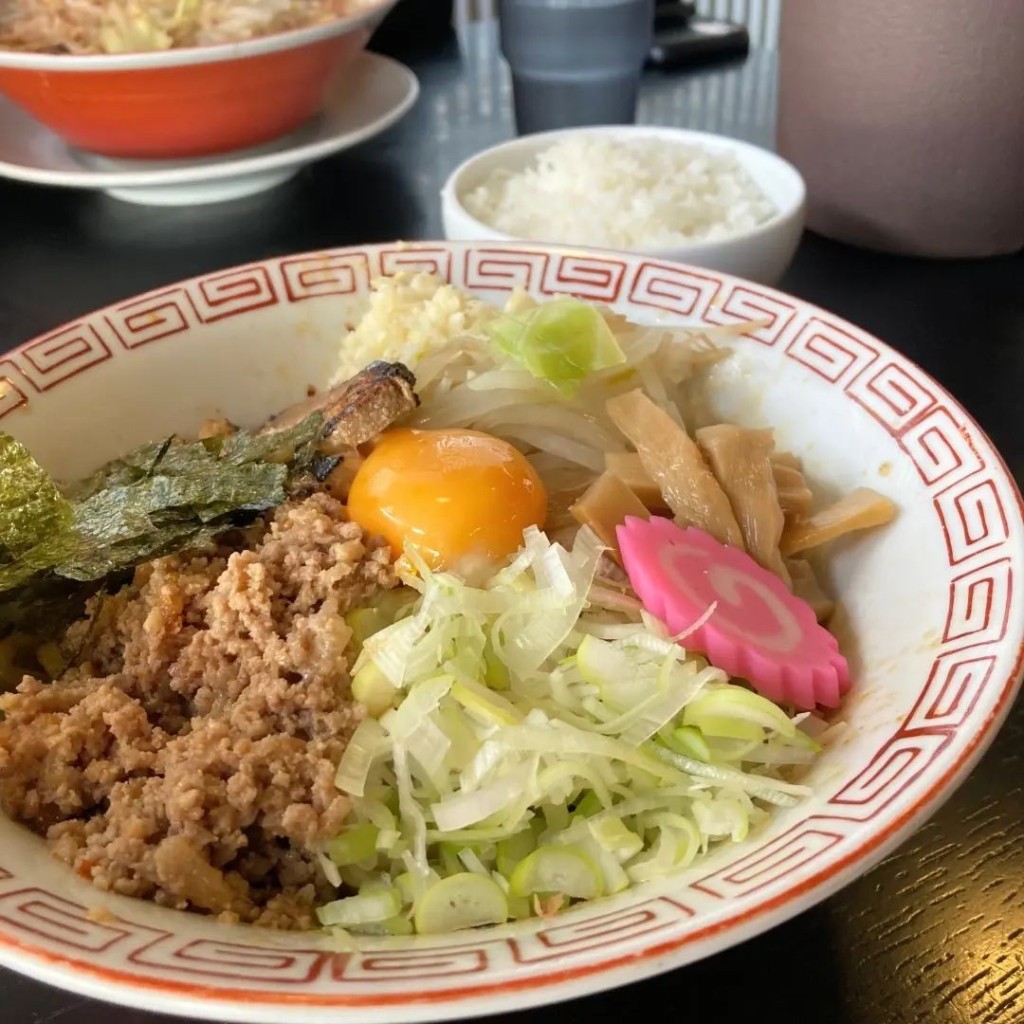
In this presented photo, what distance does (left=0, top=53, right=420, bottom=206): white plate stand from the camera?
8.89 feet

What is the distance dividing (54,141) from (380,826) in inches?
103

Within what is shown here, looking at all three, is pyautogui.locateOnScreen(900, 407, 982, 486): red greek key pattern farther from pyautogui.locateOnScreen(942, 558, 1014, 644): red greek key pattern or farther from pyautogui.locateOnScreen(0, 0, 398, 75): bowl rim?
pyautogui.locateOnScreen(0, 0, 398, 75): bowl rim

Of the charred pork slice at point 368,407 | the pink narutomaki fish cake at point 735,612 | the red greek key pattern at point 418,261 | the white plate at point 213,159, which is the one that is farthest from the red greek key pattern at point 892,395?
the white plate at point 213,159

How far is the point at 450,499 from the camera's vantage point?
55.7 inches

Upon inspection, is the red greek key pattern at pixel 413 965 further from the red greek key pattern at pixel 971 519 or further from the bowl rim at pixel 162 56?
the bowl rim at pixel 162 56

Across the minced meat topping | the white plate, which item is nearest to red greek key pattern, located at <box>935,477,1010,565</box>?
the minced meat topping

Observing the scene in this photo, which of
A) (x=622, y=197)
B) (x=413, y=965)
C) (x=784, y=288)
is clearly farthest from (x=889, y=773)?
(x=784, y=288)

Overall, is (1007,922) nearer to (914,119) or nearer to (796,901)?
(796,901)

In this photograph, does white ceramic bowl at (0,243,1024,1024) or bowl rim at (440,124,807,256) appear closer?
white ceramic bowl at (0,243,1024,1024)

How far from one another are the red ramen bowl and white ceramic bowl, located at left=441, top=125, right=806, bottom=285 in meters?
0.59

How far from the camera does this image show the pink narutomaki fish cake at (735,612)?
1.26 meters

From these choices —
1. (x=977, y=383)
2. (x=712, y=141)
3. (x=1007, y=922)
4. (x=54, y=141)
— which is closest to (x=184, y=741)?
(x=1007, y=922)

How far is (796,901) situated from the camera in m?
0.89

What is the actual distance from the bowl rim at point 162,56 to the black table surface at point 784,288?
45 centimetres
